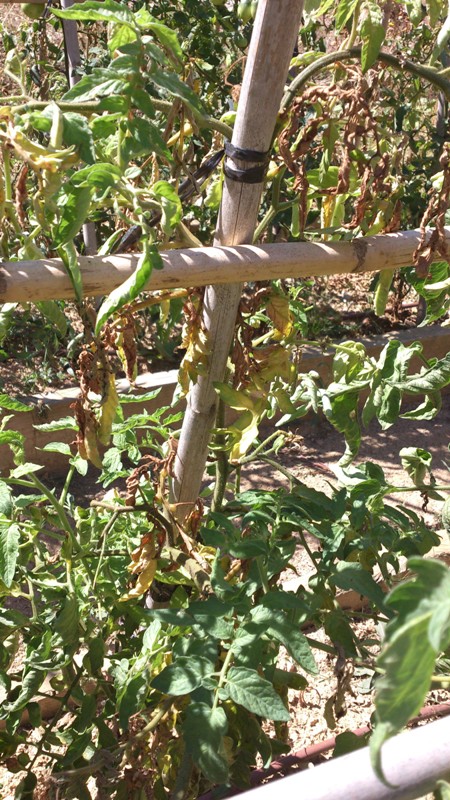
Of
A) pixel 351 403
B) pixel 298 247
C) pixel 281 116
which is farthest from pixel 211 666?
Result: pixel 281 116

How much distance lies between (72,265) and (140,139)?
0.57 feet

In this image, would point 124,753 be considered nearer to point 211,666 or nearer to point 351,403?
point 211,666

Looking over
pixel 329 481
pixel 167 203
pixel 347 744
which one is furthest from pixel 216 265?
pixel 329 481

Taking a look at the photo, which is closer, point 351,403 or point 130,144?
point 130,144

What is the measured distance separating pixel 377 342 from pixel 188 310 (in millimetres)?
2493

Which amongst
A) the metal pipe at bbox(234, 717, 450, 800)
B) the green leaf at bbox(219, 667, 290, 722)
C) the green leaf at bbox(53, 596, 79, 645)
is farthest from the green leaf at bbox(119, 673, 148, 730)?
the metal pipe at bbox(234, 717, 450, 800)

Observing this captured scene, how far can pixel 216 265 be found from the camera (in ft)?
3.33

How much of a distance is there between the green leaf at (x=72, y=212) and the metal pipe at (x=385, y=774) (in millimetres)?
596

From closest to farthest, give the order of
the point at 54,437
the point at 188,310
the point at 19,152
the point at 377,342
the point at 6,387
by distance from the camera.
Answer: the point at 19,152
the point at 188,310
the point at 54,437
the point at 6,387
the point at 377,342

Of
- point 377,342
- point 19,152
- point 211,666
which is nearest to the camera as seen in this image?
point 19,152

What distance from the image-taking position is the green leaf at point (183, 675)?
39.0 inches

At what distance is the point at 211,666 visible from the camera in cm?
103

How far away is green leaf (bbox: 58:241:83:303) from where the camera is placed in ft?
2.84

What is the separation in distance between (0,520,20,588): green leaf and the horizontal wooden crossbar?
0.42 meters
